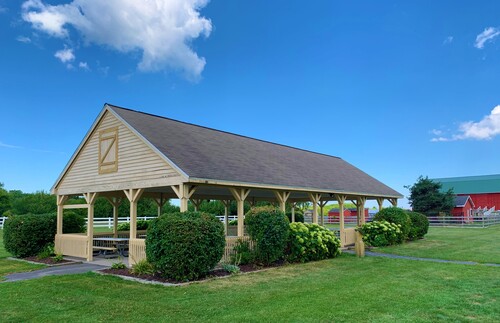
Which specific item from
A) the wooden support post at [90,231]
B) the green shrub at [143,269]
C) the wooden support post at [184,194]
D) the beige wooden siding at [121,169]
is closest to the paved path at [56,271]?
the wooden support post at [90,231]

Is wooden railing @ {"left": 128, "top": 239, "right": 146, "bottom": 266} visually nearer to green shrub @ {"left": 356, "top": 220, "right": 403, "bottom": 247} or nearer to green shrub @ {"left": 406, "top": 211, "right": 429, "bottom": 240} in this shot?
green shrub @ {"left": 356, "top": 220, "right": 403, "bottom": 247}

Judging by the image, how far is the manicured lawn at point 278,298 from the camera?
664 centimetres

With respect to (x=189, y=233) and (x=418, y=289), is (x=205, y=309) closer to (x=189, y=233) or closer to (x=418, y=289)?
(x=189, y=233)

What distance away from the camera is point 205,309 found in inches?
278

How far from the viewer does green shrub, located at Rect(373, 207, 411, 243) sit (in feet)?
63.4

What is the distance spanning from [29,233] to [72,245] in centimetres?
205

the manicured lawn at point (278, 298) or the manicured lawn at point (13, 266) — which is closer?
the manicured lawn at point (278, 298)

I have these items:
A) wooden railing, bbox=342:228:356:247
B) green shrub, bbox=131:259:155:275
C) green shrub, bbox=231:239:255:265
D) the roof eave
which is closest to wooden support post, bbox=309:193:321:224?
the roof eave

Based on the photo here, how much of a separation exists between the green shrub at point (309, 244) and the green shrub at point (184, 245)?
3786 mm

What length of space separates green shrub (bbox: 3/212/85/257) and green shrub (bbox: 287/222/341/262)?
10.5 meters

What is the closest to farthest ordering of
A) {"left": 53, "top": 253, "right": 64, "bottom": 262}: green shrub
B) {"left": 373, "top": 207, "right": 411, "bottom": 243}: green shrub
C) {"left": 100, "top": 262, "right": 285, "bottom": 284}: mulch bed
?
1. {"left": 100, "top": 262, "right": 285, "bottom": 284}: mulch bed
2. {"left": 53, "top": 253, "right": 64, "bottom": 262}: green shrub
3. {"left": 373, "top": 207, "right": 411, "bottom": 243}: green shrub

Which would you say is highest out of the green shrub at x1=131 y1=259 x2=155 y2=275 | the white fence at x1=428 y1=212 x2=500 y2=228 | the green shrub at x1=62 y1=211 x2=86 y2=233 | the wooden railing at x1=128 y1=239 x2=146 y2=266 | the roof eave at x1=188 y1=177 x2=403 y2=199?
the roof eave at x1=188 y1=177 x2=403 y2=199

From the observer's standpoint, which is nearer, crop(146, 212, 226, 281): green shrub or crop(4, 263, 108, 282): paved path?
crop(146, 212, 226, 281): green shrub

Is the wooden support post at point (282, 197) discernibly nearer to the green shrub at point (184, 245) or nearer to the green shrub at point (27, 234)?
the green shrub at point (184, 245)
